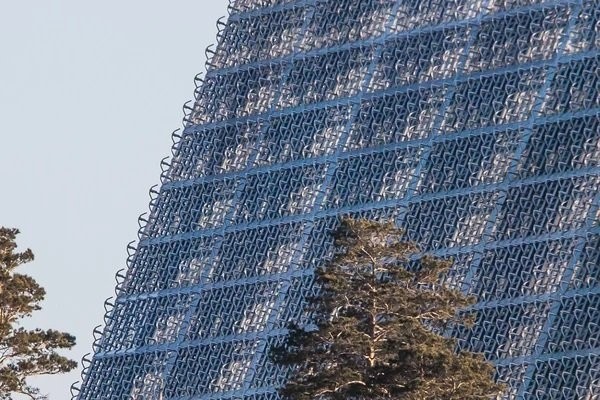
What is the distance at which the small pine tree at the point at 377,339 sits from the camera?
67.8 meters

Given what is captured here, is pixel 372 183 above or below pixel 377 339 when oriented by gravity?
above

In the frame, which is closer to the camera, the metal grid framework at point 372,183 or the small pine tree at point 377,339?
the small pine tree at point 377,339

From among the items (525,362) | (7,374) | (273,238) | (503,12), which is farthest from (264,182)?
(7,374)

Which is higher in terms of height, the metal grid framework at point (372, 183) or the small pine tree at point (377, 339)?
the metal grid framework at point (372, 183)

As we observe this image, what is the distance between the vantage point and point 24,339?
75250 millimetres

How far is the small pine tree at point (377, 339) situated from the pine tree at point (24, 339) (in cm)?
850

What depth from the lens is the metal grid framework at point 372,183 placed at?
295 feet

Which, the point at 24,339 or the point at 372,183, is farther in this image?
the point at 372,183

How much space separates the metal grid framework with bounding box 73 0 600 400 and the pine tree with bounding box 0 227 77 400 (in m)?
20.3

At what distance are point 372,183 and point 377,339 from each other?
103ft

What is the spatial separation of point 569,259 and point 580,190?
9.40 ft

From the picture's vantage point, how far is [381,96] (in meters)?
102

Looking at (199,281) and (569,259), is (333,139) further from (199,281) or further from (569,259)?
(569,259)

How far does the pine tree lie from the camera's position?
75.2m
